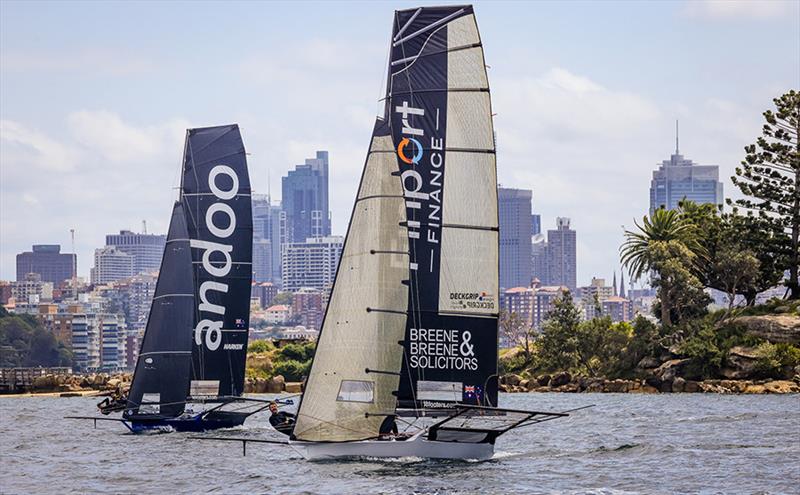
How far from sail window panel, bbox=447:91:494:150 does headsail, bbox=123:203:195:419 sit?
15137mm

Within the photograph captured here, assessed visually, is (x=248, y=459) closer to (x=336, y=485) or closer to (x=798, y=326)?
(x=336, y=485)

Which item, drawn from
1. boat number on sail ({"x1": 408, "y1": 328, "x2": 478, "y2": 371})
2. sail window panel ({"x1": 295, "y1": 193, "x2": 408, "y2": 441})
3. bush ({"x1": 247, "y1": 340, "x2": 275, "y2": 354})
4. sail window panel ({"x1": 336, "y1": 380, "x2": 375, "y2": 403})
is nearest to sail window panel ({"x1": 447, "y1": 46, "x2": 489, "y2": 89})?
sail window panel ({"x1": 295, "y1": 193, "x2": 408, "y2": 441})

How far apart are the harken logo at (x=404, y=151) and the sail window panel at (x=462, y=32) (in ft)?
9.68

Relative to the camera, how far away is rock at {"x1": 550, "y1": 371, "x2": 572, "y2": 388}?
310ft

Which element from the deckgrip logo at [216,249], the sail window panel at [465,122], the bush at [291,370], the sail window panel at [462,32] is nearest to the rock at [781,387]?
the deckgrip logo at [216,249]

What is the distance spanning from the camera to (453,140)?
4078 cm

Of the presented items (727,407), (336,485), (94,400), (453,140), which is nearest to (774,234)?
(727,407)

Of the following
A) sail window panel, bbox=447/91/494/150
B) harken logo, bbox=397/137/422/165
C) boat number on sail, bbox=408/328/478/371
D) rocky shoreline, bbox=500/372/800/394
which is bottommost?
A: rocky shoreline, bbox=500/372/800/394

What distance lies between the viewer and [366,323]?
37.9 m

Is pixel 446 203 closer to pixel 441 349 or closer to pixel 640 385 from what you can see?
pixel 441 349

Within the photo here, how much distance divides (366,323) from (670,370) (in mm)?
53296

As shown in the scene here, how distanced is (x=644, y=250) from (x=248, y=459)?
56.1m

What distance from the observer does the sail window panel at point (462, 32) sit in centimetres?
4091

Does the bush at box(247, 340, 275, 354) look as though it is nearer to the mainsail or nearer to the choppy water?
the choppy water
